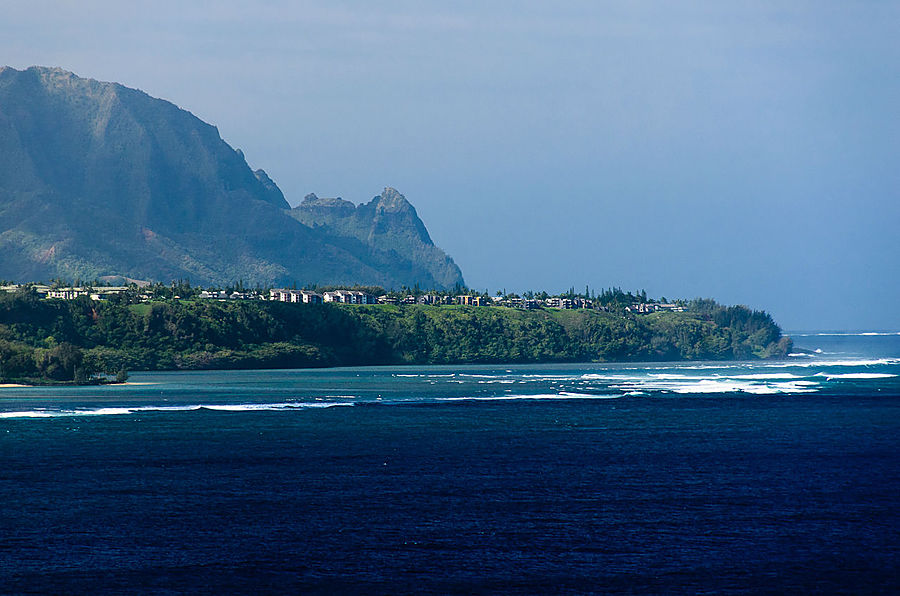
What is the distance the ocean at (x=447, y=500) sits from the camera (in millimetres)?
40750

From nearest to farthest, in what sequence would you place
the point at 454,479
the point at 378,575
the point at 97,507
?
1. the point at 378,575
2. the point at 97,507
3. the point at 454,479

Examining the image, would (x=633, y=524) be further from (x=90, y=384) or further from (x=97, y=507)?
(x=90, y=384)

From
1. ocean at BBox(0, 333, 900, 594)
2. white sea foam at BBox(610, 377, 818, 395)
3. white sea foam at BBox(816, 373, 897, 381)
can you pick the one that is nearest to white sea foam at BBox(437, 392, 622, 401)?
white sea foam at BBox(610, 377, 818, 395)

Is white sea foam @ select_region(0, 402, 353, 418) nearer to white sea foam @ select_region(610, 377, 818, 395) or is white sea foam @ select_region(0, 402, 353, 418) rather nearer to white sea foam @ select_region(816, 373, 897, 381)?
white sea foam @ select_region(610, 377, 818, 395)

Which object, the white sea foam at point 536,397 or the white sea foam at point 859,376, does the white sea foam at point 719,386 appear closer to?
the white sea foam at point 536,397

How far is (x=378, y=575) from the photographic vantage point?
4066 cm

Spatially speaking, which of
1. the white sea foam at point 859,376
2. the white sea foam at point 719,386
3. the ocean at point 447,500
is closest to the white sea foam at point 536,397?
the white sea foam at point 719,386

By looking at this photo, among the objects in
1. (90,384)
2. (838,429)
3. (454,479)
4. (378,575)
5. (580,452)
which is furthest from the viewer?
(90,384)

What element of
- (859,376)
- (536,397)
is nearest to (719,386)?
(536,397)

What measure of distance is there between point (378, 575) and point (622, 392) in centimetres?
10083

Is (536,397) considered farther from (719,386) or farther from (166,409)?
(166,409)

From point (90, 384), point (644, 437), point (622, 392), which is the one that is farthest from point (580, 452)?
point (90, 384)

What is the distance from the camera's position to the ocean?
40.8 metres

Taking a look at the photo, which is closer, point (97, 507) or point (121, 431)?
point (97, 507)
